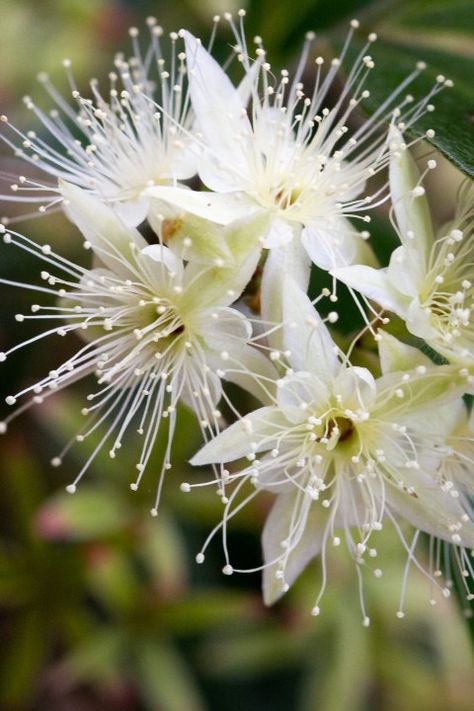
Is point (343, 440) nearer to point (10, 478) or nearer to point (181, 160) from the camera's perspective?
point (181, 160)

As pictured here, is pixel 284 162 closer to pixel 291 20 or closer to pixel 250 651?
pixel 291 20

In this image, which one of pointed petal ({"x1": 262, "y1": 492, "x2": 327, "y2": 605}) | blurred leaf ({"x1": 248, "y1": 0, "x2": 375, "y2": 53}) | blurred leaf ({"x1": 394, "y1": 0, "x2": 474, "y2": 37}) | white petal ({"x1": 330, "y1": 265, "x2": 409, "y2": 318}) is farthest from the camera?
blurred leaf ({"x1": 248, "y1": 0, "x2": 375, "y2": 53})

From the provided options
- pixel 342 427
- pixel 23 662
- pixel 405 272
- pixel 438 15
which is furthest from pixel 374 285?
pixel 23 662

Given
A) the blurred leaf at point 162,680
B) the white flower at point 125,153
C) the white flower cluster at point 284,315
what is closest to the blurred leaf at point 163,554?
the blurred leaf at point 162,680

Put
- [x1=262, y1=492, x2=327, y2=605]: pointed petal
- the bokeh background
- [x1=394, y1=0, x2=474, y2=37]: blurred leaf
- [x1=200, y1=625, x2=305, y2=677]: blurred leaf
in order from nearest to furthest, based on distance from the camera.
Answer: [x1=262, y1=492, x2=327, y2=605]: pointed petal < [x1=394, y1=0, x2=474, y2=37]: blurred leaf < the bokeh background < [x1=200, y1=625, x2=305, y2=677]: blurred leaf

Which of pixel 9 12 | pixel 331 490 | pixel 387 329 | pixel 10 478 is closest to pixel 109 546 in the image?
pixel 10 478

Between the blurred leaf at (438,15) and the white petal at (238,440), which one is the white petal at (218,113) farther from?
the blurred leaf at (438,15)

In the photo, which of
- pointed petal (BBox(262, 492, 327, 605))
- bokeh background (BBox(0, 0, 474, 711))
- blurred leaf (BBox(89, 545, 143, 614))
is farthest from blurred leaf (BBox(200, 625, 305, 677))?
pointed petal (BBox(262, 492, 327, 605))

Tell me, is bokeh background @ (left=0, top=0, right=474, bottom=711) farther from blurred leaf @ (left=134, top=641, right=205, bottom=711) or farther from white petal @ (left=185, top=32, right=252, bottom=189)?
white petal @ (left=185, top=32, right=252, bottom=189)
